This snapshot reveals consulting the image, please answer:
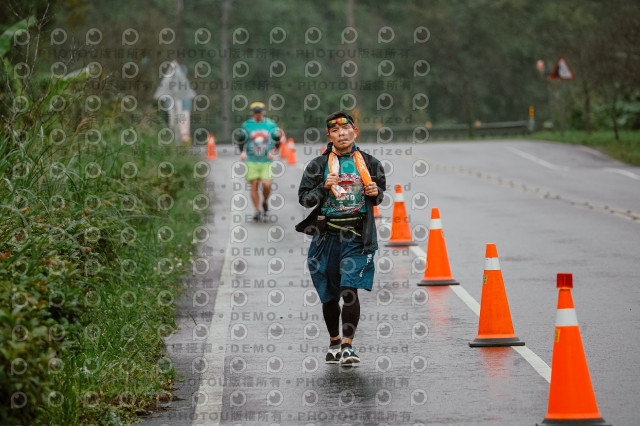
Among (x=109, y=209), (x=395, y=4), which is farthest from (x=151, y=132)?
(x=395, y=4)

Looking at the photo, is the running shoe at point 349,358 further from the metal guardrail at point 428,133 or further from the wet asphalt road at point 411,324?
the metal guardrail at point 428,133

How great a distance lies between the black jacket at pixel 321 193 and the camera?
31.4ft

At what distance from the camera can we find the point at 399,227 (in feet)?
57.9

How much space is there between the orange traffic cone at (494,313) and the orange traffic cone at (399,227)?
710 cm

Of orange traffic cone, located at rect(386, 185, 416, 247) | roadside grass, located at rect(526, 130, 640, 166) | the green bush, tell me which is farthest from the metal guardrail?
the green bush

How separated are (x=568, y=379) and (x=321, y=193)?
112 inches

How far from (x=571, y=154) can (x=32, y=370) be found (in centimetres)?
3295

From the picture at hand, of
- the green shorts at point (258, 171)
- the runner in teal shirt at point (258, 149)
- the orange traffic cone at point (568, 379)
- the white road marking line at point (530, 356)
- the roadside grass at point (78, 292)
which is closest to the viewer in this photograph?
the roadside grass at point (78, 292)

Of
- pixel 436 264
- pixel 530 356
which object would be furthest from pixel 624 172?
pixel 530 356

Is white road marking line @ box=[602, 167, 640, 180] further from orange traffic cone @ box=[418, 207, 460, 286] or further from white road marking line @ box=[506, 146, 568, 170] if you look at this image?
orange traffic cone @ box=[418, 207, 460, 286]

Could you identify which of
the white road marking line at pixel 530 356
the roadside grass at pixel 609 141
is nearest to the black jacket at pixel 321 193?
the white road marking line at pixel 530 356

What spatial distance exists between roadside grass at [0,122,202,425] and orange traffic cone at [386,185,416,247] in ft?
9.68

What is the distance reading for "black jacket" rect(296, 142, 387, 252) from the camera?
9562mm

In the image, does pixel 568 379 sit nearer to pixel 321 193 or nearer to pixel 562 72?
pixel 321 193
